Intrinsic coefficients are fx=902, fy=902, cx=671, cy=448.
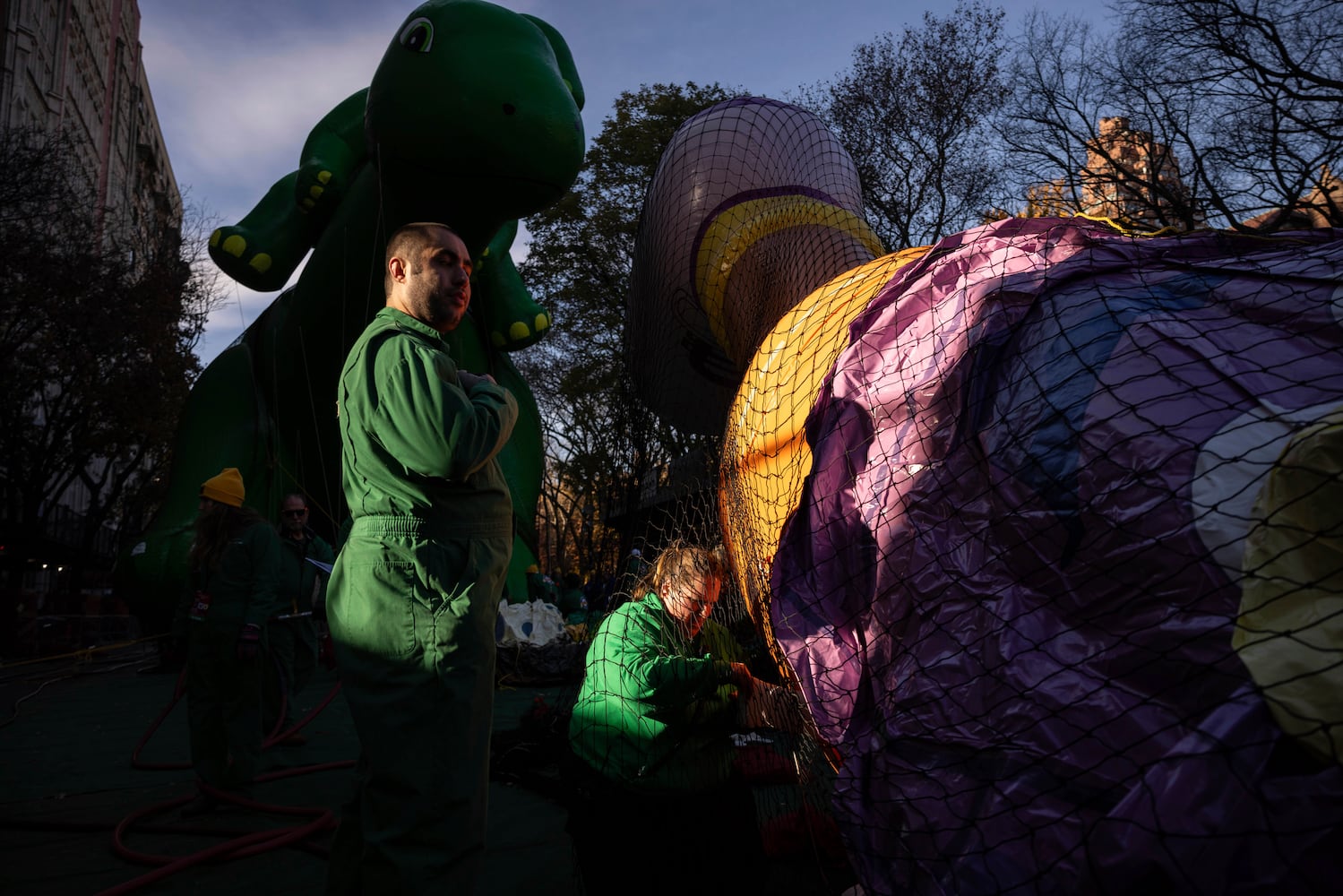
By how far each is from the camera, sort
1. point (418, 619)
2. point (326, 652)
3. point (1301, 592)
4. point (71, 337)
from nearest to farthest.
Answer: point (1301, 592)
point (418, 619)
point (326, 652)
point (71, 337)

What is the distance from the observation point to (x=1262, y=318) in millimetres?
1820

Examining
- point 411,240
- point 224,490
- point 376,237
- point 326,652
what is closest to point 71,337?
point 326,652

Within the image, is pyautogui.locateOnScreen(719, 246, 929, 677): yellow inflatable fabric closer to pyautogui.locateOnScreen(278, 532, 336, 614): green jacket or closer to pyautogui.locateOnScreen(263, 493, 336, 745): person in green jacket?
pyautogui.locateOnScreen(263, 493, 336, 745): person in green jacket

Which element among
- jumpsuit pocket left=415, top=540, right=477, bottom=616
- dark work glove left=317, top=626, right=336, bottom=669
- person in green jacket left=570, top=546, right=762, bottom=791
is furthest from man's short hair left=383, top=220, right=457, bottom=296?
dark work glove left=317, top=626, right=336, bottom=669

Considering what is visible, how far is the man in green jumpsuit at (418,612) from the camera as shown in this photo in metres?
1.97

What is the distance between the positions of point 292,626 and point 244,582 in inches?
37.7

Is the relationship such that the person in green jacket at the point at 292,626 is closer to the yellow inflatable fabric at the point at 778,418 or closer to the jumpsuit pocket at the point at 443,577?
the yellow inflatable fabric at the point at 778,418

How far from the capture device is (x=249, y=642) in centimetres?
462

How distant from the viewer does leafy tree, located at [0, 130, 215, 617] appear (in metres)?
15.0

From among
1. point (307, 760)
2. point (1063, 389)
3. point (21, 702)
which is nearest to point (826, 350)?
point (1063, 389)

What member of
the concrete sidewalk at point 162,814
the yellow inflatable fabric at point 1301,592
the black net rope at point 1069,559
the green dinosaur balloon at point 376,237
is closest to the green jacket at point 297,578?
the green dinosaur balloon at point 376,237

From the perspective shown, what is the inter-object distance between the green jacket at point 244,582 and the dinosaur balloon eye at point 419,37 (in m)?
3.31

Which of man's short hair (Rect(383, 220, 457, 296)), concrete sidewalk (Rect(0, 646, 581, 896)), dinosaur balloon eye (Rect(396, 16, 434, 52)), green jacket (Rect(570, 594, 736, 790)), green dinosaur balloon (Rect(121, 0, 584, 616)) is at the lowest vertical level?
concrete sidewalk (Rect(0, 646, 581, 896))

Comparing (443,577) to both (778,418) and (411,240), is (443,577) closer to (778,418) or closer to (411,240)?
(411,240)
